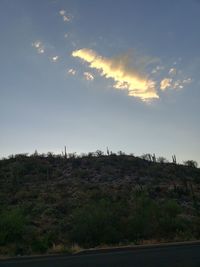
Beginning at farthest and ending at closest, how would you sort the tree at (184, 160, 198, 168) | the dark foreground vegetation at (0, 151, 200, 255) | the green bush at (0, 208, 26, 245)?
1. the tree at (184, 160, 198, 168)
2. the dark foreground vegetation at (0, 151, 200, 255)
3. the green bush at (0, 208, 26, 245)

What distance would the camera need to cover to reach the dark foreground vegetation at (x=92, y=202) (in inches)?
983

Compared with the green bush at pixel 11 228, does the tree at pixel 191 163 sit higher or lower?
higher

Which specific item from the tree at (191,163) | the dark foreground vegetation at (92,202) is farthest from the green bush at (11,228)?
the tree at (191,163)

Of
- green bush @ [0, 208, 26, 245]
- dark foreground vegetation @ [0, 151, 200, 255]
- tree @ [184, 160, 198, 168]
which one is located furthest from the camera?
tree @ [184, 160, 198, 168]

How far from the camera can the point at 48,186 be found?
50844 millimetres

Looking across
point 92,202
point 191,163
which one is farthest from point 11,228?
point 191,163

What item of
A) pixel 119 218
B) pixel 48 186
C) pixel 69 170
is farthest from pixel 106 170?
pixel 119 218

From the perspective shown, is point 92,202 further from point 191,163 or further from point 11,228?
point 191,163

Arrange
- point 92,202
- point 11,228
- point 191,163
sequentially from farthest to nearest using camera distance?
1. point 191,163
2. point 92,202
3. point 11,228

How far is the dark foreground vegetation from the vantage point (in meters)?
25.0

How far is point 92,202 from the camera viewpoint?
35.4 metres

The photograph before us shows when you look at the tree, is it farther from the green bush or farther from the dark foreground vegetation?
the green bush

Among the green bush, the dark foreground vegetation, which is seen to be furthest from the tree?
→ the green bush

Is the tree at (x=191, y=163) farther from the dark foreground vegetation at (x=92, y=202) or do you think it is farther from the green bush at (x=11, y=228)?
the green bush at (x=11, y=228)
